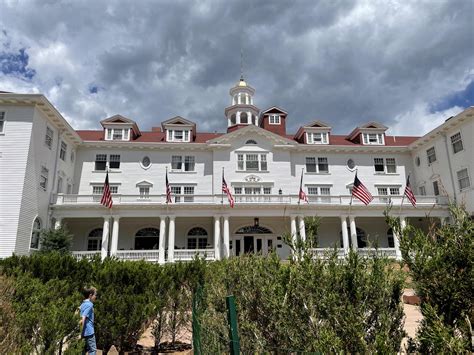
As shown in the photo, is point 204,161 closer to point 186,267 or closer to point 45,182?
point 45,182

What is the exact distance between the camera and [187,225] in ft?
103

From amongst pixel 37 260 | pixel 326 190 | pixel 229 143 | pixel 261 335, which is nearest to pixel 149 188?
pixel 229 143

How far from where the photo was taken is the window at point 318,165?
111ft

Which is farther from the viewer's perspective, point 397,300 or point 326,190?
point 326,190

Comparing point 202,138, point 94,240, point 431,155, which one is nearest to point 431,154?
point 431,155

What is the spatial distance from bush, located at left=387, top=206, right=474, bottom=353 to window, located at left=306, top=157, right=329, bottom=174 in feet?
97.2

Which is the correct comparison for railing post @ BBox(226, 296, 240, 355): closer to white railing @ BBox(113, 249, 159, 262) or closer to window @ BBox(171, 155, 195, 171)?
white railing @ BBox(113, 249, 159, 262)

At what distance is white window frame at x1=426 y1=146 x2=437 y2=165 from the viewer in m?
31.1

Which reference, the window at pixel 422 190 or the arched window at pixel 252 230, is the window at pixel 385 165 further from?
the arched window at pixel 252 230

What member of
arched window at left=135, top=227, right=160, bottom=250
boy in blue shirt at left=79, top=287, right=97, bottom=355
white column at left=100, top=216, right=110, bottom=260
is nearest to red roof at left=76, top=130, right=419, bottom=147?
arched window at left=135, top=227, right=160, bottom=250

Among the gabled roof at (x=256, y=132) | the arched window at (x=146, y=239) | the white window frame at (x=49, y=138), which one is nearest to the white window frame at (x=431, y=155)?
the gabled roof at (x=256, y=132)

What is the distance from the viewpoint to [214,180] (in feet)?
104

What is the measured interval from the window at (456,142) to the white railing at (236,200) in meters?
4.42

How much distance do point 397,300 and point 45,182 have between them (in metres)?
27.5
